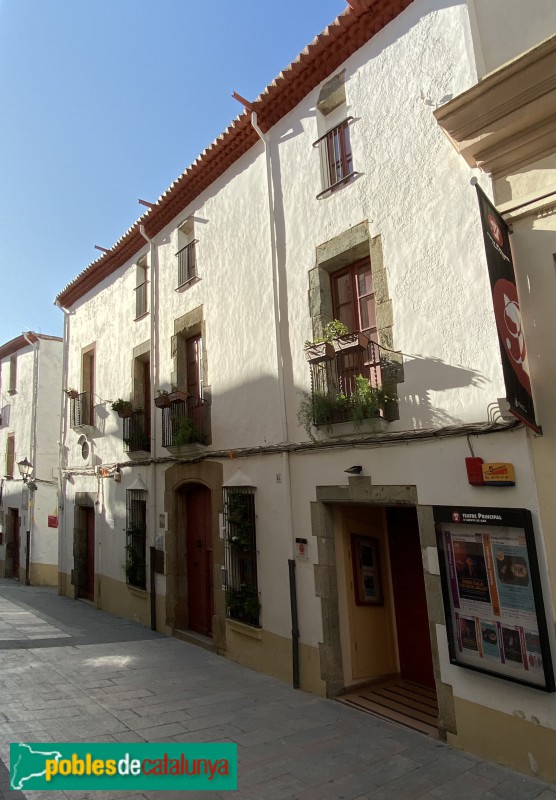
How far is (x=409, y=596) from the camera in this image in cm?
654

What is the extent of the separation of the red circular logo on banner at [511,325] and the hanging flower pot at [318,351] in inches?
79.8

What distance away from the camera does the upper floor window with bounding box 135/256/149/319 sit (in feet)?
35.8

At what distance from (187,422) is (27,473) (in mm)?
10691

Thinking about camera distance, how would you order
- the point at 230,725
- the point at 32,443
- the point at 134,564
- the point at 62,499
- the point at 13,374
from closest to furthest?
the point at 230,725 < the point at 134,564 < the point at 62,499 < the point at 32,443 < the point at 13,374

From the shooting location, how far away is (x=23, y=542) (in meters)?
16.8

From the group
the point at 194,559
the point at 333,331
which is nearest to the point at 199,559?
the point at 194,559

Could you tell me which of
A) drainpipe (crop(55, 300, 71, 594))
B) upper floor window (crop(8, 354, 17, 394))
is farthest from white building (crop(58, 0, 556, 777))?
upper floor window (crop(8, 354, 17, 394))

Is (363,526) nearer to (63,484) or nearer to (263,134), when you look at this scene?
(263,134)

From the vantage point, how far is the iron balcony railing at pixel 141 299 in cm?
1091

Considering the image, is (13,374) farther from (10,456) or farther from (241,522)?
(241,522)

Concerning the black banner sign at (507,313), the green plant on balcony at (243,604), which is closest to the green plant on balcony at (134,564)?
the green plant on balcony at (243,604)

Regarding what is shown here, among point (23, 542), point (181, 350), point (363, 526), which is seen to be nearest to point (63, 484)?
point (23, 542)

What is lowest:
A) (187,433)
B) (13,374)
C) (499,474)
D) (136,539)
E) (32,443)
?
(136,539)

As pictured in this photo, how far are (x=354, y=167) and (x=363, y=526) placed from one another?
4.33 metres
